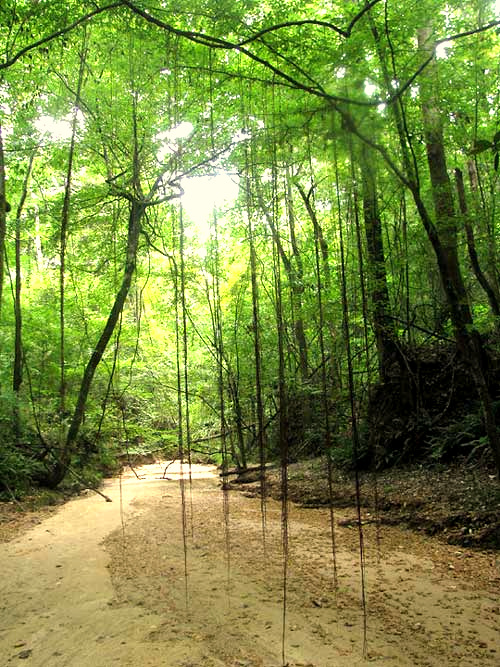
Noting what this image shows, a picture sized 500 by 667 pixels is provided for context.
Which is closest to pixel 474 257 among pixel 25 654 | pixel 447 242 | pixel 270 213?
pixel 447 242

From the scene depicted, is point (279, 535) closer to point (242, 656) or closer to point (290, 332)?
point (242, 656)

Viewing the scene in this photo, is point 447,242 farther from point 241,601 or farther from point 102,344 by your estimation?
point 102,344

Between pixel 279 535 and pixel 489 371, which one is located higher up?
pixel 489 371

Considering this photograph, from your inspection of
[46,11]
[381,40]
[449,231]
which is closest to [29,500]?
[46,11]

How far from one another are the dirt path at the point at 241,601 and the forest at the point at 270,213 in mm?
907

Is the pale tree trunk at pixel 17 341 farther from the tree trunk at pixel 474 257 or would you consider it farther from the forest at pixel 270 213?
the tree trunk at pixel 474 257

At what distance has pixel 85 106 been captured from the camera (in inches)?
259

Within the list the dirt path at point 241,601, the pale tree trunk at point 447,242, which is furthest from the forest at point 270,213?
the dirt path at point 241,601

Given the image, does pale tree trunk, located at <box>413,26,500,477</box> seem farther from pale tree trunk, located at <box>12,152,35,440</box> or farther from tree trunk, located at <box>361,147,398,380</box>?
pale tree trunk, located at <box>12,152,35,440</box>

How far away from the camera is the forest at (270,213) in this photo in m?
3.06

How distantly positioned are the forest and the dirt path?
0.91m

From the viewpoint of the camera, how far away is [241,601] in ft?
10.2

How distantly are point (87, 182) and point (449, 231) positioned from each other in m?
6.22

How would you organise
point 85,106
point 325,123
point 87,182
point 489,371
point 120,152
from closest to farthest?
point 325,123
point 489,371
point 85,106
point 120,152
point 87,182
